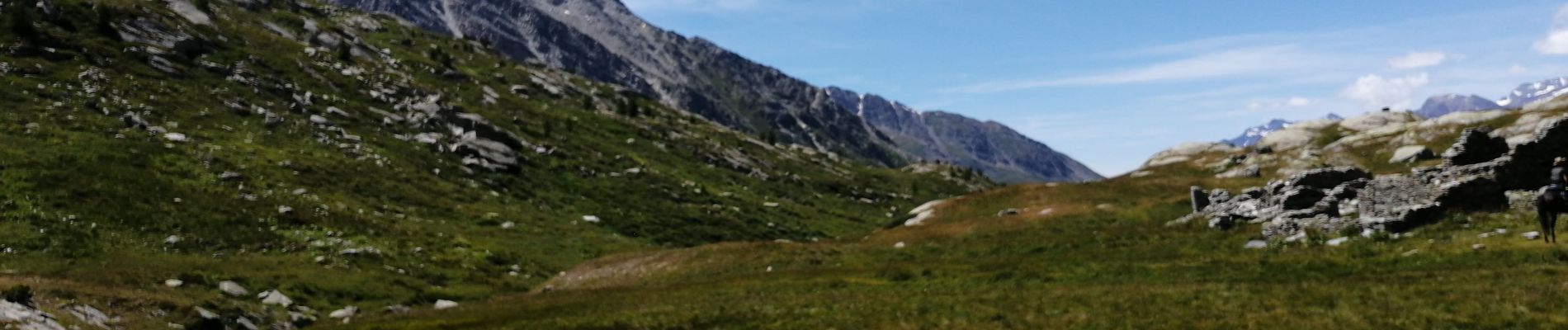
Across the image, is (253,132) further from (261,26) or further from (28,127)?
(261,26)

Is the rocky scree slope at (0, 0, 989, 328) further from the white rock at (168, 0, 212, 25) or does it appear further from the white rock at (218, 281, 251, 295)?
the white rock at (168, 0, 212, 25)

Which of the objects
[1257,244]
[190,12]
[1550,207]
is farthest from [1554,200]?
[190,12]

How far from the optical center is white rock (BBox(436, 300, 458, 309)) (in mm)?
45722

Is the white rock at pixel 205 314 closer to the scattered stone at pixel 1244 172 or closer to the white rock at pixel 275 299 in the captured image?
the white rock at pixel 275 299

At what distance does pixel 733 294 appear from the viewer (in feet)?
131

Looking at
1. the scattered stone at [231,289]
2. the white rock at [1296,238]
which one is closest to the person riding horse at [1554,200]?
the white rock at [1296,238]

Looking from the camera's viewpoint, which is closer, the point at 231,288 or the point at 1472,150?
the point at 231,288

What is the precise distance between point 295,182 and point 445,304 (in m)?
28.5

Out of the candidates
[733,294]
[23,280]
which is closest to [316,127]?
[23,280]

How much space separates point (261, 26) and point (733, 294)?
12396 centimetres

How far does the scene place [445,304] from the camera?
153ft

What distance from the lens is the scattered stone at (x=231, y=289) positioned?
137 ft

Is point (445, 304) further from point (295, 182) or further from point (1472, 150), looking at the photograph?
point (1472, 150)

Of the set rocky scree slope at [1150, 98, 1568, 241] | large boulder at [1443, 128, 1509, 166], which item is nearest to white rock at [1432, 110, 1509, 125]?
rocky scree slope at [1150, 98, 1568, 241]
